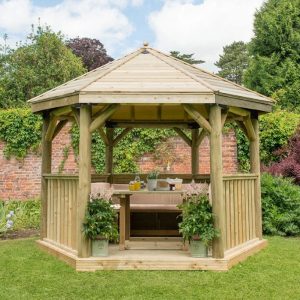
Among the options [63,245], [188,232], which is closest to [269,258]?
[188,232]

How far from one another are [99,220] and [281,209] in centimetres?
475

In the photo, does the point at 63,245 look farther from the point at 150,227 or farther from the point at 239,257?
the point at 239,257

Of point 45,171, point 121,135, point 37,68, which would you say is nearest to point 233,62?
point 37,68

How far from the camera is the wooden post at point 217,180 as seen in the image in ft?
20.7

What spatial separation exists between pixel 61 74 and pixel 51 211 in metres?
12.5

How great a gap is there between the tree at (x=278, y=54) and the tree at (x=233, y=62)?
2045 cm

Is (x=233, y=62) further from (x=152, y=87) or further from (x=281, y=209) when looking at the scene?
(x=152, y=87)

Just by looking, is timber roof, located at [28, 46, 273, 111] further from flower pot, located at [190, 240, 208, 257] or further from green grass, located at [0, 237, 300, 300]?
green grass, located at [0, 237, 300, 300]

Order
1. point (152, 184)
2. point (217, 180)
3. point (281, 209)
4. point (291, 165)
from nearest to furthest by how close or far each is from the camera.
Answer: point (217, 180) < point (152, 184) < point (281, 209) < point (291, 165)

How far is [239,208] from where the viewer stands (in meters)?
7.14

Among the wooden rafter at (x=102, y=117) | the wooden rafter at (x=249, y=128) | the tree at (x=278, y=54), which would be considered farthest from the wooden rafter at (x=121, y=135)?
the tree at (x=278, y=54)

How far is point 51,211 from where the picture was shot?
744 cm

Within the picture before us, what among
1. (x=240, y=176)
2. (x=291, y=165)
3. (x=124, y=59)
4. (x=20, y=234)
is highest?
(x=124, y=59)

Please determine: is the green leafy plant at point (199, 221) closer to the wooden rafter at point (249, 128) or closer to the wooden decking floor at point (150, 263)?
the wooden decking floor at point (150, 263)
